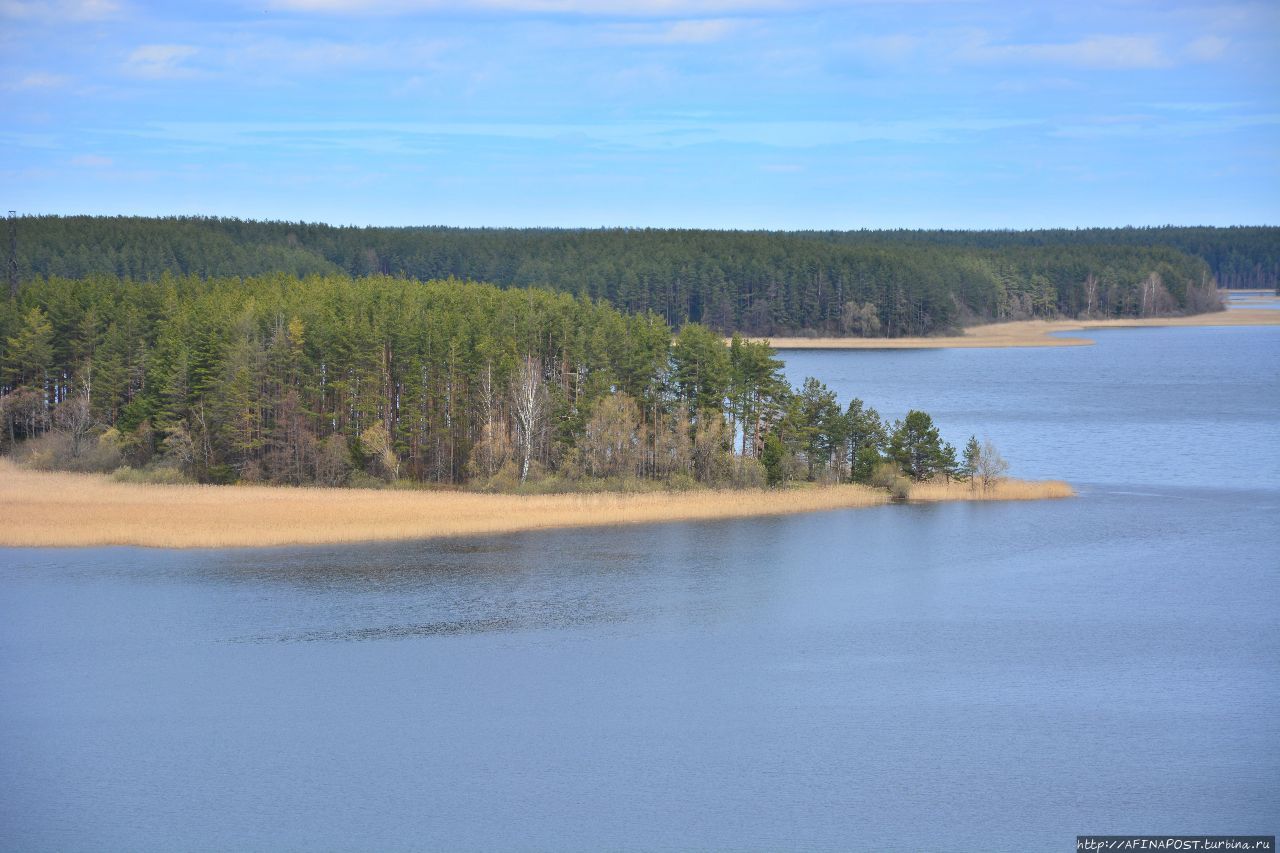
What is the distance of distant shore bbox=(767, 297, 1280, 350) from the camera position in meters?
144

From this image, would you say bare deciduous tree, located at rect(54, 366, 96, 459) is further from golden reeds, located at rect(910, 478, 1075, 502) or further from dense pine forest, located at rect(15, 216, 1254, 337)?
dense pine forest, located at rect(15, 216, 1254, 337)

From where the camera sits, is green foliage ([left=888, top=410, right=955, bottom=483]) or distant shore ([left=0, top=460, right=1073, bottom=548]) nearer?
distant shore ([left=0, top=460, right=1073, bottom=548])

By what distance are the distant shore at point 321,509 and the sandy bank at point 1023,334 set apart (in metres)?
68.7

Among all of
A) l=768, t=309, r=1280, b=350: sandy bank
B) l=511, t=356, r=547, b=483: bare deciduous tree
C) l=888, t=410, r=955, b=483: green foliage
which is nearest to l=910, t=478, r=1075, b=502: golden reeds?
l=888, t=410, r=955, b=483: green foliage

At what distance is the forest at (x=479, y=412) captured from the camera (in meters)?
58.0

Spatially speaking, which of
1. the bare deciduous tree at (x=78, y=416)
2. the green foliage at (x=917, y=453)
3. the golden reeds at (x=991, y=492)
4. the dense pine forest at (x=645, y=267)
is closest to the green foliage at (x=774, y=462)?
the green foliage at (x=917, y=453)

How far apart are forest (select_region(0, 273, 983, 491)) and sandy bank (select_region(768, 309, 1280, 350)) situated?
6345 cm

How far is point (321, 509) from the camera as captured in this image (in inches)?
2048

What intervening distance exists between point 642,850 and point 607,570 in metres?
20.4

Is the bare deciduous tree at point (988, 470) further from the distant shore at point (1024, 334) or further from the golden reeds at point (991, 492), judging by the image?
the distant shore at point (1024, 334)

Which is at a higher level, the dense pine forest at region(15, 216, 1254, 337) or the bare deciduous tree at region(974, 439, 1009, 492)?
the dense pine forest at region(15, 216, 1254, 337)

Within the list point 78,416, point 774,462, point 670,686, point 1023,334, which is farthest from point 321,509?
point 1023,334

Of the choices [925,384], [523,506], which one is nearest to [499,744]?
[523,506]

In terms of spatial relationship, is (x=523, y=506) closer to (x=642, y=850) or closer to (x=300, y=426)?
(x=300, y=426)
